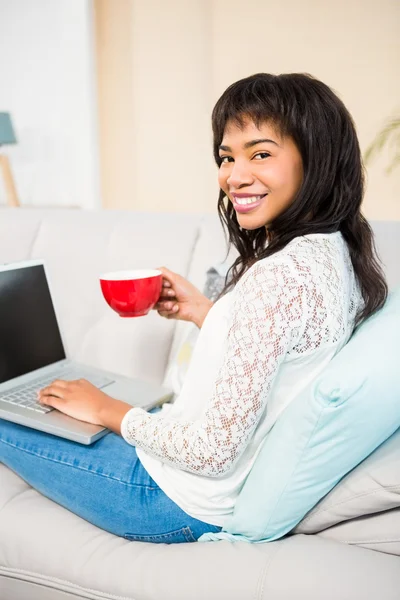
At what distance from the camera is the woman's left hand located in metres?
1.11

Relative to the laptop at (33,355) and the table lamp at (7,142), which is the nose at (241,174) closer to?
the laptop at (33,355)

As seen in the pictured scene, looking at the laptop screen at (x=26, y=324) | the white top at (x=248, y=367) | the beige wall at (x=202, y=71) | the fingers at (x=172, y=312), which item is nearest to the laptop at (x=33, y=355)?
the laptop screen at (x=26, y=324)

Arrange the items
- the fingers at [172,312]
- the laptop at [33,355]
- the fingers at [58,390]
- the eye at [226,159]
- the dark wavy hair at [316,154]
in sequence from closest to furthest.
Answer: the dark wavy hair at [316,154], the eye at [226,159], the fingers at [58,390], the laptop at [33,355], the fingers at [172,312]

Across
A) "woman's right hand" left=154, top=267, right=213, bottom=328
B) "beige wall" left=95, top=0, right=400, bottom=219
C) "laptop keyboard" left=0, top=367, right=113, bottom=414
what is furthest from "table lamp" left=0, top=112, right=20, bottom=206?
"woman's right hand" left=154, top=267, right=213, bottom=328

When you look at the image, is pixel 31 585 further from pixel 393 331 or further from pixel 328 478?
pixel 393 331

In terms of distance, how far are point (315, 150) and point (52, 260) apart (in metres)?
1.10

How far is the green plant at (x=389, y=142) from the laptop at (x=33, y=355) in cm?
162

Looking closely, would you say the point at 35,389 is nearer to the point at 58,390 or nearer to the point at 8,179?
the point at 58,390

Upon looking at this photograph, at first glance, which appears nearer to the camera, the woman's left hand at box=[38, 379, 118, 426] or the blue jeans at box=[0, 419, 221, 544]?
the blue jeans at box=[0, 419, 221, 544]

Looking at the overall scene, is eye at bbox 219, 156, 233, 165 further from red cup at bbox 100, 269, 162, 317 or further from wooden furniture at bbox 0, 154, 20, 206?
wooden furniture at bbox 0, 154, 20, 206

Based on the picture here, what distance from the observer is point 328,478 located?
2.98 ft

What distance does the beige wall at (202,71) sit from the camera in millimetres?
2648

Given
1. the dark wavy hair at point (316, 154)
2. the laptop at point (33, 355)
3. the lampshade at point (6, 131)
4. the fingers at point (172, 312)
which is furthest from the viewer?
the lampshade at point (6, 131)

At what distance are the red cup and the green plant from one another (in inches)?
64.4
